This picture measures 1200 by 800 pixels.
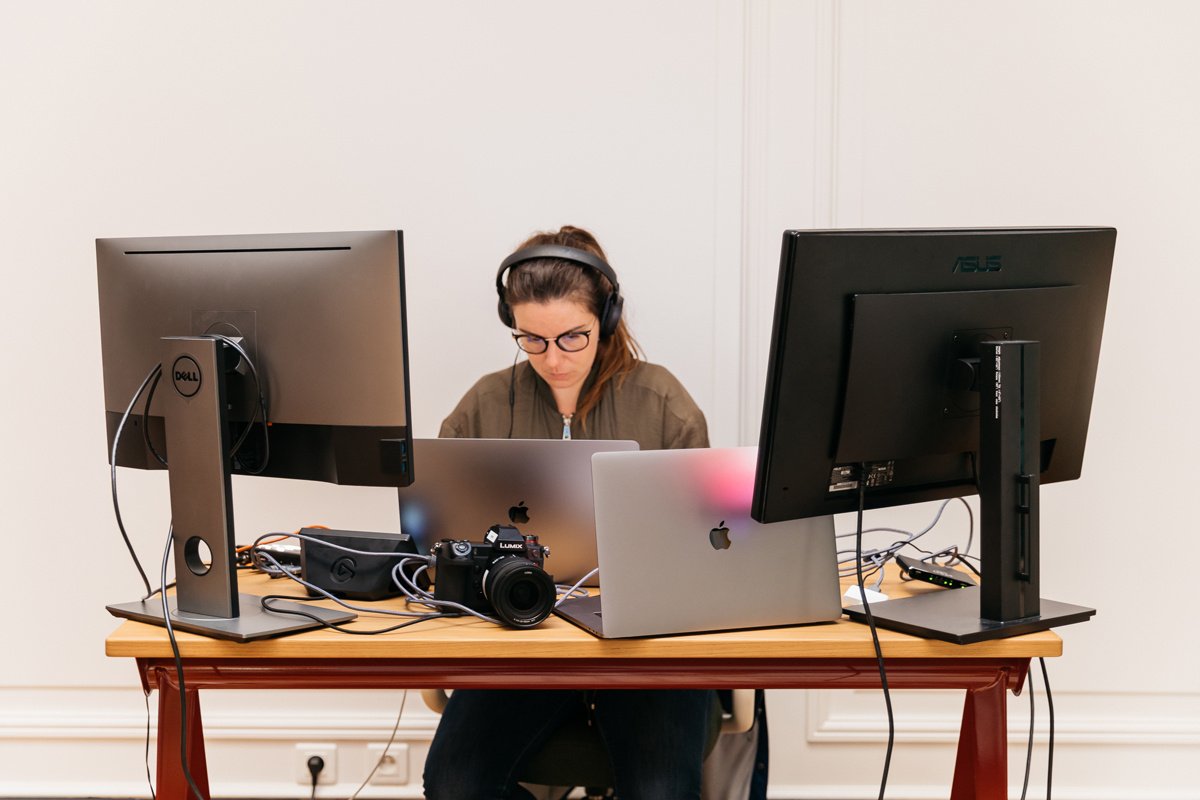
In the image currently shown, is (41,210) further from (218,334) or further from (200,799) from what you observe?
(200,799)

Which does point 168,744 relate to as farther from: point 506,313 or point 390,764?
point 390,764

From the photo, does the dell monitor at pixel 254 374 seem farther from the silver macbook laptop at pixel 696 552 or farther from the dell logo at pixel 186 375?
the silver macbook laptop at pixel 696 552

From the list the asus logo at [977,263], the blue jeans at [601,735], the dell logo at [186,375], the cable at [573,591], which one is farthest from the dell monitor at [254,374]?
the asus logo at [977,263]

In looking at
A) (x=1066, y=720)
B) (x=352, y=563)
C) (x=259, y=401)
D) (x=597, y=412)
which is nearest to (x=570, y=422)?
(x=597, y=412)

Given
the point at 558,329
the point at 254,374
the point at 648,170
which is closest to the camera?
the point at 254,374

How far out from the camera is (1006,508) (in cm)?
122

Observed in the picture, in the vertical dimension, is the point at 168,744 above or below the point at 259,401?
below

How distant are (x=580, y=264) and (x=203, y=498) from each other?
0.84 metres

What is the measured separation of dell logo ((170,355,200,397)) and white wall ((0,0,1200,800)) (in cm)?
103

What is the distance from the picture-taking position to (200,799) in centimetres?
127

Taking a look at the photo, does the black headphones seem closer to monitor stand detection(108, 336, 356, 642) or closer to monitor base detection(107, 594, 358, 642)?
monitor stand detection(108, 336, 356, 642)

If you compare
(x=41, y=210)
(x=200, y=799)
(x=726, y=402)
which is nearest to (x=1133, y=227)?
(x=726, y=402)

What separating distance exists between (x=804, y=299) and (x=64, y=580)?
6.52 feet

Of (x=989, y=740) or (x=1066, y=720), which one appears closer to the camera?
(x=989, y=740)
